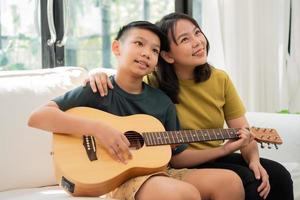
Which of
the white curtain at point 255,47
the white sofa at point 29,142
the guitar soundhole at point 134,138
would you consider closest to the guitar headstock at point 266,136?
the white sofa at point 29,142

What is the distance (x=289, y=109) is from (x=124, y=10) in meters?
1.22

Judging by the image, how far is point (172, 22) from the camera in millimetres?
1517

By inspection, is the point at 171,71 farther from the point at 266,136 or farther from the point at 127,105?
the point at 266,136

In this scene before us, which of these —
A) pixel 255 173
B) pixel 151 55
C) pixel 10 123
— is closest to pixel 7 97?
pixel 10 123

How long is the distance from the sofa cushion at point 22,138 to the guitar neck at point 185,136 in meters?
0.49

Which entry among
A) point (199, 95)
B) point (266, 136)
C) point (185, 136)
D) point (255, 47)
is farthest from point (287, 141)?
point (255, 47)

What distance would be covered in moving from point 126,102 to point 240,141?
40 cm

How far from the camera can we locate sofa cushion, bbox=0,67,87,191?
5.03 ft

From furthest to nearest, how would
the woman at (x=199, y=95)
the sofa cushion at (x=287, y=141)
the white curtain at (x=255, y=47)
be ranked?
1. the white curtain at (x=255, y=47)
2. the sofa cushion at (x=287, y=141)
3. the woman at (x=199, y=95)

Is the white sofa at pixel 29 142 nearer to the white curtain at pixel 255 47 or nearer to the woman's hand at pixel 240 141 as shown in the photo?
the woman's hand at pixel 240 141

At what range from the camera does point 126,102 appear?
141cm

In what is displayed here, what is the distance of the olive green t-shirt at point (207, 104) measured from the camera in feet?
5.00

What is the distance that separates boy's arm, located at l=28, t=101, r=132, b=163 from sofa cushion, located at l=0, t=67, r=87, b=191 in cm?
30

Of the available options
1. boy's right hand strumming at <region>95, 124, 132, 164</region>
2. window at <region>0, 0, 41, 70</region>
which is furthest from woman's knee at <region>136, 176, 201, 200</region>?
window at <region>0, 0, 41, 70</region>
